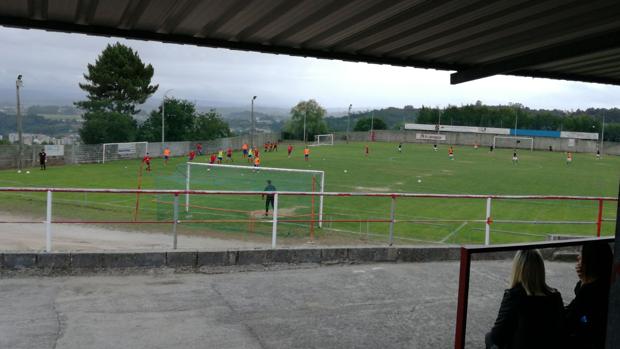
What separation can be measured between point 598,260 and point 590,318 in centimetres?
43

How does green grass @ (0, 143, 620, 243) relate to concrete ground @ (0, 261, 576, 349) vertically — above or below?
below

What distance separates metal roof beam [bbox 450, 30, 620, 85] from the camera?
229 inches

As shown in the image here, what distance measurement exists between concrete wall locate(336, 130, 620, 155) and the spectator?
100 m

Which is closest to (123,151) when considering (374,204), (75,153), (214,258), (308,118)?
(75,153)

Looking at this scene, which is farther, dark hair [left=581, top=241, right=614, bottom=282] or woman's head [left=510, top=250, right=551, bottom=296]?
dark hair [left=581, top=241, right=614, bottom=282]

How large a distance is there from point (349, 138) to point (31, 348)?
102 m

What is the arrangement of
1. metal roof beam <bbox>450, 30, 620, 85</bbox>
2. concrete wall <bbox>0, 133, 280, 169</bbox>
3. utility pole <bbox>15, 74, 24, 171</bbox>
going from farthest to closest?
concrete wall <bbox>0, 133, 280, 169</bbox> → utility pole <bbox>15, 74, 24, 171</bbox> → metal roof beam <bbox>450, 30, 620, 85</bbox>

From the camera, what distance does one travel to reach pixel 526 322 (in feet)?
11.7

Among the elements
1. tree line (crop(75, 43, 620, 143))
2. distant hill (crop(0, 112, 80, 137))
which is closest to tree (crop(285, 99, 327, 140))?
tree line (crop(75, 43, 620, 143))

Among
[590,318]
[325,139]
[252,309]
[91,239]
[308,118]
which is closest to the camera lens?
[590,318]

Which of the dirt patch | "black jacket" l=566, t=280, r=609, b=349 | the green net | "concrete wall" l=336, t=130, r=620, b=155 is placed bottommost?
the dirt patch

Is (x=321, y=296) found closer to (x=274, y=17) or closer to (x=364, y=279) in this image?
(x=364, y=279)

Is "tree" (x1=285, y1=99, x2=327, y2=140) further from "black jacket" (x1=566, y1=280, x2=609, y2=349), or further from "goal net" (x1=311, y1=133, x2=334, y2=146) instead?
"black jacket" (x1=566, y1=280, x2=609, y2=349)

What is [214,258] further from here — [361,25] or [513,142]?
[513,142]
